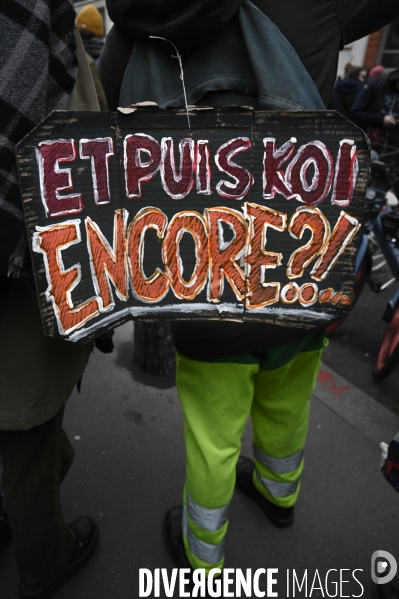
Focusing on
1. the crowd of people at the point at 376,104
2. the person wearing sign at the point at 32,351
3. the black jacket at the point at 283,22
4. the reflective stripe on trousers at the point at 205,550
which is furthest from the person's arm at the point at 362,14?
the crowd of people at the point at 376,104

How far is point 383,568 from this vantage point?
160cm

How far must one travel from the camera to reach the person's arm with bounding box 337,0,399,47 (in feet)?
3.63

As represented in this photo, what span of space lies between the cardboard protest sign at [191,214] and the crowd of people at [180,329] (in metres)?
0.09

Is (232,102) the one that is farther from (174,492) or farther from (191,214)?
(174,492)

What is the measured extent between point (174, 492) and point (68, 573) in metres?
0.55

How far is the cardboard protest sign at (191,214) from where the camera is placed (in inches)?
37.9

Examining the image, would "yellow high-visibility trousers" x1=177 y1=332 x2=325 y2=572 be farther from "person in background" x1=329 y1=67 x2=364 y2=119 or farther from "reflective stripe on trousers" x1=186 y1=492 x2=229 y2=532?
"person in background" x1=329 y1=67 x2=364 y2=119

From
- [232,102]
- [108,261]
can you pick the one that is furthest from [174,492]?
[232,102]

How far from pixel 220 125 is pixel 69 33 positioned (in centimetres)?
37

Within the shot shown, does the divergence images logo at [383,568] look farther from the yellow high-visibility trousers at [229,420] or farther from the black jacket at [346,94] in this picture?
the black jacket at [346,94]

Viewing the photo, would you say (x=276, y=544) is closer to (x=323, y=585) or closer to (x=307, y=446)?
(x=323, y=585)

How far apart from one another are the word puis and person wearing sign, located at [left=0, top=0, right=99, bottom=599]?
12 centimetres

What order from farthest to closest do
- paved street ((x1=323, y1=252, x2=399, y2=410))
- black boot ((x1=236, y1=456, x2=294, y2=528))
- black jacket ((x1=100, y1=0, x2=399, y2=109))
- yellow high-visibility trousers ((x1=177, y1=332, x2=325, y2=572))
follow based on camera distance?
paved street ((x1=323, y1=252, x2=399, y2=410)), black boot ((x1=236, y1=456, x2=294, y2=528)), yellow high-visibility trousers ((x1=177, y1=332, x2=325, y2=572)), black jacket ((x1=100, y1=0, x2=399, y2=109))

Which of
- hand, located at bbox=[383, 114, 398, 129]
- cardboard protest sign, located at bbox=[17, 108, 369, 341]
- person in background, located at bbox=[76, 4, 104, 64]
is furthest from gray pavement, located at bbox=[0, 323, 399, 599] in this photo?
hand, located at bbox=[383, 114, 398, 129]
